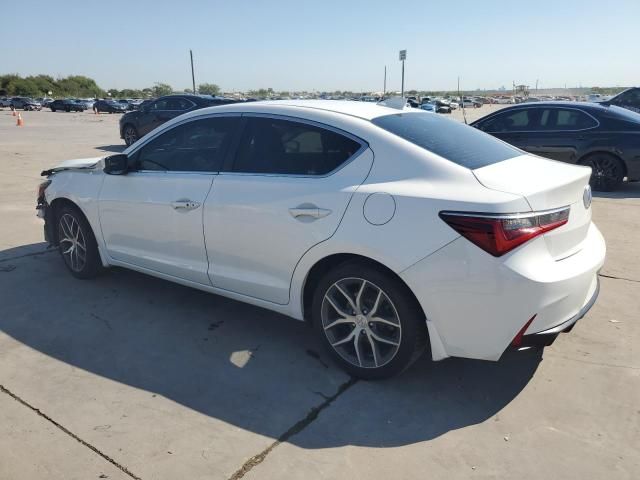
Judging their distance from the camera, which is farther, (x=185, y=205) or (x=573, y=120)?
(x=573, y=120)

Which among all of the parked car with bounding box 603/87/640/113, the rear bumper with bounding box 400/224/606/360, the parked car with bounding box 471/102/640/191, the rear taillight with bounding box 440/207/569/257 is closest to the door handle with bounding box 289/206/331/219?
the rear bumper with bounding box 400/224/606/360

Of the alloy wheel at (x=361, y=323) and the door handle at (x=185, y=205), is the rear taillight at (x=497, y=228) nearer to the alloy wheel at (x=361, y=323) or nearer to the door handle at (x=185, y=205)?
the alloy wheel at (x=361, y=323)

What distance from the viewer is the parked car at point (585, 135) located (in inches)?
332

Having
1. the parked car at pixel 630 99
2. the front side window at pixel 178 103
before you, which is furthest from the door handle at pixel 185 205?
the parked car at pixel 630 99

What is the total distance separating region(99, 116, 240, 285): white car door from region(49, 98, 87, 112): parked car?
52556 mm

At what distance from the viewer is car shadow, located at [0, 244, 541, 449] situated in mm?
Answer: 2877

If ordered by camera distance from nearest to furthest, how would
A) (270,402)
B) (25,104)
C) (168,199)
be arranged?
(270,402) < (168,199) < (25,104)

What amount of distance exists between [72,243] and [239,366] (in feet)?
7.92

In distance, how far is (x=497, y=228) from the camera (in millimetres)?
2611

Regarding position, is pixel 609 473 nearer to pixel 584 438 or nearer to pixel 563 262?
pixel 584 438

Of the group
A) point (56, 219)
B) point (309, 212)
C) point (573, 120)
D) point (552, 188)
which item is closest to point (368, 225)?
point (309, 212)

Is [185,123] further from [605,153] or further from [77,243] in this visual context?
[605,153]

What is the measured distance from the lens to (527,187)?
9.24 feet

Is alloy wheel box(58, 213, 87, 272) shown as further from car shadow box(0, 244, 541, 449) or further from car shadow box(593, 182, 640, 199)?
car shadow box(593, 182, 640, 199)
